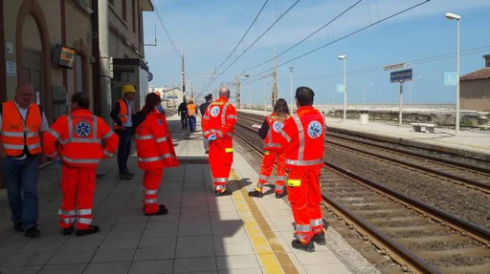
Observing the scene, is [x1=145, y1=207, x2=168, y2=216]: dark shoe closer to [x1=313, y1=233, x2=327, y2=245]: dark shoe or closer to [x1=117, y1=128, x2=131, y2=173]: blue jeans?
[x1=313, y1=233, x2=327, y2=245]: dark shoe

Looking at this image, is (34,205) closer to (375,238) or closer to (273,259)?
(273,259)

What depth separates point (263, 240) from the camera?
5.20 metres

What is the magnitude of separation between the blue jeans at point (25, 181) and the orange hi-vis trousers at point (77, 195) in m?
0.32

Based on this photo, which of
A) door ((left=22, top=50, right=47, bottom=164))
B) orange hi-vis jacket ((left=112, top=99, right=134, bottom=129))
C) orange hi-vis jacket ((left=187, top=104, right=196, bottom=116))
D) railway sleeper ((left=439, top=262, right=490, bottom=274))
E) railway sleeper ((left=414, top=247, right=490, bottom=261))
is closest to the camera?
railway sleeper ((left=439, top=262, right=490, bottom=274))

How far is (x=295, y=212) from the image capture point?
4.93m

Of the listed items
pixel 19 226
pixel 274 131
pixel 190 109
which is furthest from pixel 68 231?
pixel 190 109

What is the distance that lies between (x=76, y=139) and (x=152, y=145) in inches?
49.3

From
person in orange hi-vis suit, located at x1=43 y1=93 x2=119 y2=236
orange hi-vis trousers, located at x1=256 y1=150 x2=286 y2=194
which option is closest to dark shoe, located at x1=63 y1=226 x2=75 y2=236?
person in orange hi-vis suit, located at x1=43 y1=93 x2=119 y2=236

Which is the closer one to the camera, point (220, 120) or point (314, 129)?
point (314, 129)

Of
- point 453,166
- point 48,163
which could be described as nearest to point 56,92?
point 48,163

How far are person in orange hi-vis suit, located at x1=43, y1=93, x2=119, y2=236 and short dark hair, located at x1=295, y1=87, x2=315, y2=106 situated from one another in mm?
2362

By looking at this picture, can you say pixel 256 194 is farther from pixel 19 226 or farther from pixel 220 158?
pixel 19 226

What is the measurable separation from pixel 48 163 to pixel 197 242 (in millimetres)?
6911

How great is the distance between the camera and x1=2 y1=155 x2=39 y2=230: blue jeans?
5.17m
